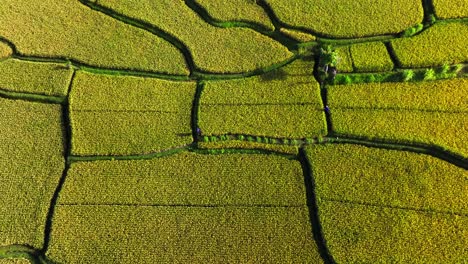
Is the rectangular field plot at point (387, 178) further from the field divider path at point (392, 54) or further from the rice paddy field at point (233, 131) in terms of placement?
the field divider path at point (392, 54)

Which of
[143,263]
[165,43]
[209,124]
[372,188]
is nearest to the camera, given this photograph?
[143,263]

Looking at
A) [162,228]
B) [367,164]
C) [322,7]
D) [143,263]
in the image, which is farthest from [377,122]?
[143,263]

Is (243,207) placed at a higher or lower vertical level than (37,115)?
lower

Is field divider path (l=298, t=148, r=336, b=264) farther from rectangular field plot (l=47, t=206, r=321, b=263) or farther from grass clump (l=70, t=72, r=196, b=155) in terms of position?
grass clump (l=70, t=72, r=196, b=155)

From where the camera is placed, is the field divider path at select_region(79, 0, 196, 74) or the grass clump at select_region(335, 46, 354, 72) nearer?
the grass clump at select_region(335, 46, 354, 72)

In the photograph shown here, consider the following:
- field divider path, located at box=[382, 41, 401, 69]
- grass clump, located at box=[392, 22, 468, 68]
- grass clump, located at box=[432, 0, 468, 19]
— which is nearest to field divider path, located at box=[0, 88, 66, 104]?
field divider path, located at box=[382, 41, 401, 69]

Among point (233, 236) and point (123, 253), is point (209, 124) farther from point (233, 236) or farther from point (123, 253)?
point (123, 253)
